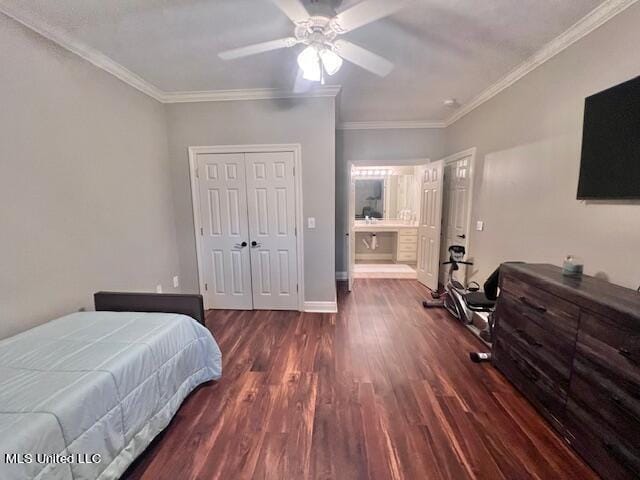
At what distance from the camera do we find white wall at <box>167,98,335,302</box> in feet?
10.8

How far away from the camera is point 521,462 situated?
59.7 inches

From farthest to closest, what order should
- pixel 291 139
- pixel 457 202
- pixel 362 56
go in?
pixel 457 202, pixel 291 139, pixel 362 56

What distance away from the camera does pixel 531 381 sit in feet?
6.23

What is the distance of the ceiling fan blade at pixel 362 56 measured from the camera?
183 cm

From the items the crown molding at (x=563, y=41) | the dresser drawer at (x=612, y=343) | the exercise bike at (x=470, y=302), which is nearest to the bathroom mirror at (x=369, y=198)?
the exercise bike at (x=470, y=302)

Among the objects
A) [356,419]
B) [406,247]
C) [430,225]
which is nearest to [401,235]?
[406,247]

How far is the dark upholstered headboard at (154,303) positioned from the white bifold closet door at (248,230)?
1418 mm

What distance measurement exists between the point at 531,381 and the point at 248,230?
3.13 m

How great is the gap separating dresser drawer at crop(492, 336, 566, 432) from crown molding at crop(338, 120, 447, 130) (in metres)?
3.62

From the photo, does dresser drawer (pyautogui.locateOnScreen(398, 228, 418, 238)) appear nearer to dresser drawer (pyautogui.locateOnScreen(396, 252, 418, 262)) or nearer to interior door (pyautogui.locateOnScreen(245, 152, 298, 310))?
dresser drawer (pyautogui.locateOnScreen(396, 252, 418, 262))

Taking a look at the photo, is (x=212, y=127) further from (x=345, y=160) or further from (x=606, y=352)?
(x=606, y=352)

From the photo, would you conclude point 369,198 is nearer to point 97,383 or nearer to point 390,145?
point 390,145

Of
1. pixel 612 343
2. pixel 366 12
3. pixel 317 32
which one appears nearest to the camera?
pixel 612 343

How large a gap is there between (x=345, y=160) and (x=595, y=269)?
3630 millimetres
